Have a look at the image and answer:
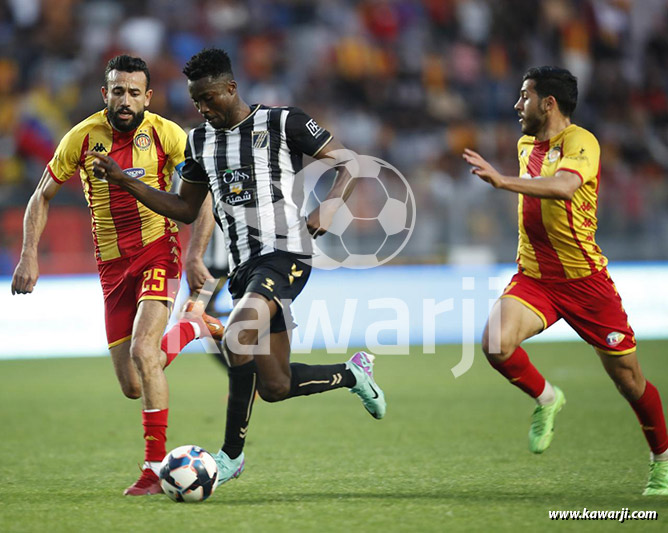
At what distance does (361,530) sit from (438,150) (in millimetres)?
12239

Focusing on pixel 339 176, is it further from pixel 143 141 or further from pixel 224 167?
pixel 143 141

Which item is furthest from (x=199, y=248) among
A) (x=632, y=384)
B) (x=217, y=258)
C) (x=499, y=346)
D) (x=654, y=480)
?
(x=217, y=258)

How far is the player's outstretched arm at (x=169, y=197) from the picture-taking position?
5.53 meters

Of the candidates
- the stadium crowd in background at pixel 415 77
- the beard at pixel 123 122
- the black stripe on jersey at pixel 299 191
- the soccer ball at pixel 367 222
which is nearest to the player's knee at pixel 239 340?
the black stripe on jersey at pixel 299 191

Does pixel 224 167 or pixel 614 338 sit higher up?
pixel 224 167

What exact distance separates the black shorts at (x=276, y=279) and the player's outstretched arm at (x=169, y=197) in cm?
48

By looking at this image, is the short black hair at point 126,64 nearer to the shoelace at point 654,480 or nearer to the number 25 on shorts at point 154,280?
the number 25 on shorts at point 154,280

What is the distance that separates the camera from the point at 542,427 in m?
5.69

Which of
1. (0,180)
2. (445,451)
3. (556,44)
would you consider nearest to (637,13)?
(556,44)

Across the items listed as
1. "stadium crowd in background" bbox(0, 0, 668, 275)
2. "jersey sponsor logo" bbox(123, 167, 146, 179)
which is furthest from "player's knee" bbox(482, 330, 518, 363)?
"stadium crowd in background" bbox(0, 0, 668, 275)

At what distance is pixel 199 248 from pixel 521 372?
2.02 metres

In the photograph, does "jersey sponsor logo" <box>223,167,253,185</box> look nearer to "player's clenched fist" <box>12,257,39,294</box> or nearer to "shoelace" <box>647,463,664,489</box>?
"player's clenched fist" <box>12,257,39,294</box>

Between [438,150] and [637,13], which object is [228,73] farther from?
[637,13]

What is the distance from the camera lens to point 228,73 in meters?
5.44
